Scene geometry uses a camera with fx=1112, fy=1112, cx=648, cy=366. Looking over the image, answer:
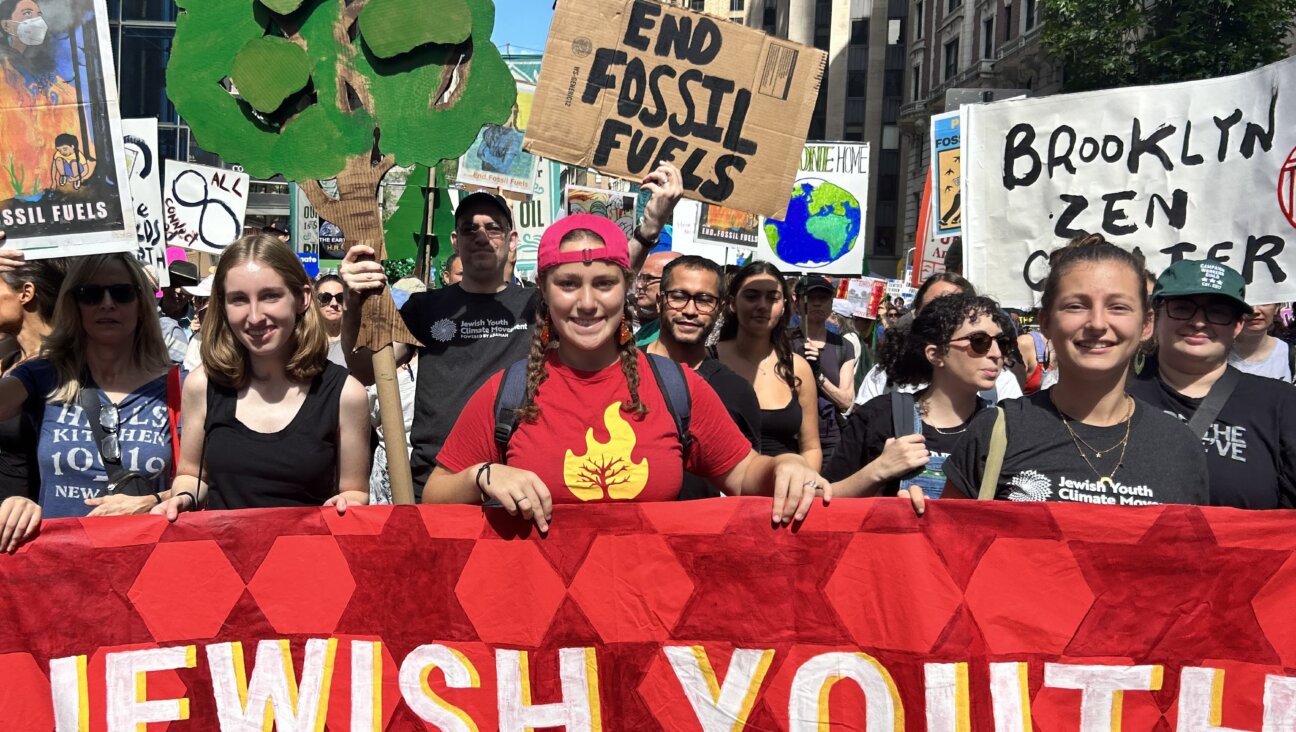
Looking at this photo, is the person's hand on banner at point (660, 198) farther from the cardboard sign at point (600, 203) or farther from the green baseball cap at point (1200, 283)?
the cardboard sign at point (600, 203)

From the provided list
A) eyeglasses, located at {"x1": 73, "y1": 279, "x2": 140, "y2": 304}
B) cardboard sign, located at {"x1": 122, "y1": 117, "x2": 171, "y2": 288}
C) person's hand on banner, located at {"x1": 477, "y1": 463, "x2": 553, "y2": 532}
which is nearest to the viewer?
person's hand on banner, located at {"x1": 477, "y1": 463, "x2": 553, "y2": 532}

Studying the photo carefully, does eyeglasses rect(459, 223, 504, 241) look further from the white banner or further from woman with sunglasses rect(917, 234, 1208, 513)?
woman with sunglasses rect(917, 234, 1208, 513)

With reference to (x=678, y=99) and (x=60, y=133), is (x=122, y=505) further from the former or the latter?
(x=678, y=99)

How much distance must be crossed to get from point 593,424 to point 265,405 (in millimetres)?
1030

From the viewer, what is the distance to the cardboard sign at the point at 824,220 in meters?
9.00

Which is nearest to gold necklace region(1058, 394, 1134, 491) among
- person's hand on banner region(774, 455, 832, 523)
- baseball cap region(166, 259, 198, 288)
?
person's hand on banner region(774, 455, 832, 523)

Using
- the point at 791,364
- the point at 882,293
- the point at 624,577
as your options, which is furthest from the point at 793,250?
the point at 624,577

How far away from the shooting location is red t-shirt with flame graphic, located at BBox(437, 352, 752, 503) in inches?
109

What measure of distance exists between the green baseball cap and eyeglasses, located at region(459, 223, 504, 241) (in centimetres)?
228

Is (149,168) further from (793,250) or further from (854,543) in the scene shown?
(854,543)

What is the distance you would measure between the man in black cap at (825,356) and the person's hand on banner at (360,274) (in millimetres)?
2546

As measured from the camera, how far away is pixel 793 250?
29.8 feet

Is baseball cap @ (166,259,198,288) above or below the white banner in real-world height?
below

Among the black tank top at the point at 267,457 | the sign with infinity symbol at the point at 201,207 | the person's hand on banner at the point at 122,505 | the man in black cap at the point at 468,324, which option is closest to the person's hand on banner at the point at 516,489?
the black tank top at the point at 267,457
